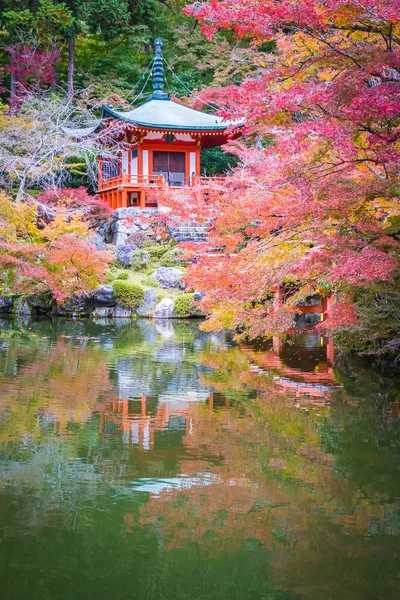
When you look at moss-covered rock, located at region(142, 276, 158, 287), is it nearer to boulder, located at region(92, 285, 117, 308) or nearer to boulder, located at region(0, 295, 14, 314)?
boulder, located at region(92, 285, 117, 308)

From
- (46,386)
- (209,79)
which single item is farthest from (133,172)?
(46,386)

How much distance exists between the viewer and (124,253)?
22.0m

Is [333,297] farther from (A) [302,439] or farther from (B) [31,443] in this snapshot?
(B) [31,443]

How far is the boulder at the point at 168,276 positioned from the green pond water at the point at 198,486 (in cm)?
1060

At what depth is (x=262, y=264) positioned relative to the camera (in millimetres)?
10672

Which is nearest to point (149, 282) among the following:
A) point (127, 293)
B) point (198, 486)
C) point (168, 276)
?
point (168, 276)

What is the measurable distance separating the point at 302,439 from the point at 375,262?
86.8 inches

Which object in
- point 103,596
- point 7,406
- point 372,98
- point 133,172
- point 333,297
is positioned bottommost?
point 103,596

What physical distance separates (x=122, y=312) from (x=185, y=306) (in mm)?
1887

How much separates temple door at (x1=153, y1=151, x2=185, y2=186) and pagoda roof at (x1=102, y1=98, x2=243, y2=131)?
58.8 inches

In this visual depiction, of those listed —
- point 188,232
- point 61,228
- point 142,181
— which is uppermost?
point 142,181

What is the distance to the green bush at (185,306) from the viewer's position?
63.2ft

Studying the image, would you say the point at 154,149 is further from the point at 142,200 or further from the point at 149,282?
the point at 149,282

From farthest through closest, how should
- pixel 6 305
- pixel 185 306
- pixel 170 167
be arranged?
pixel 170 167 < pixel 6 305 < pixel 185 306
